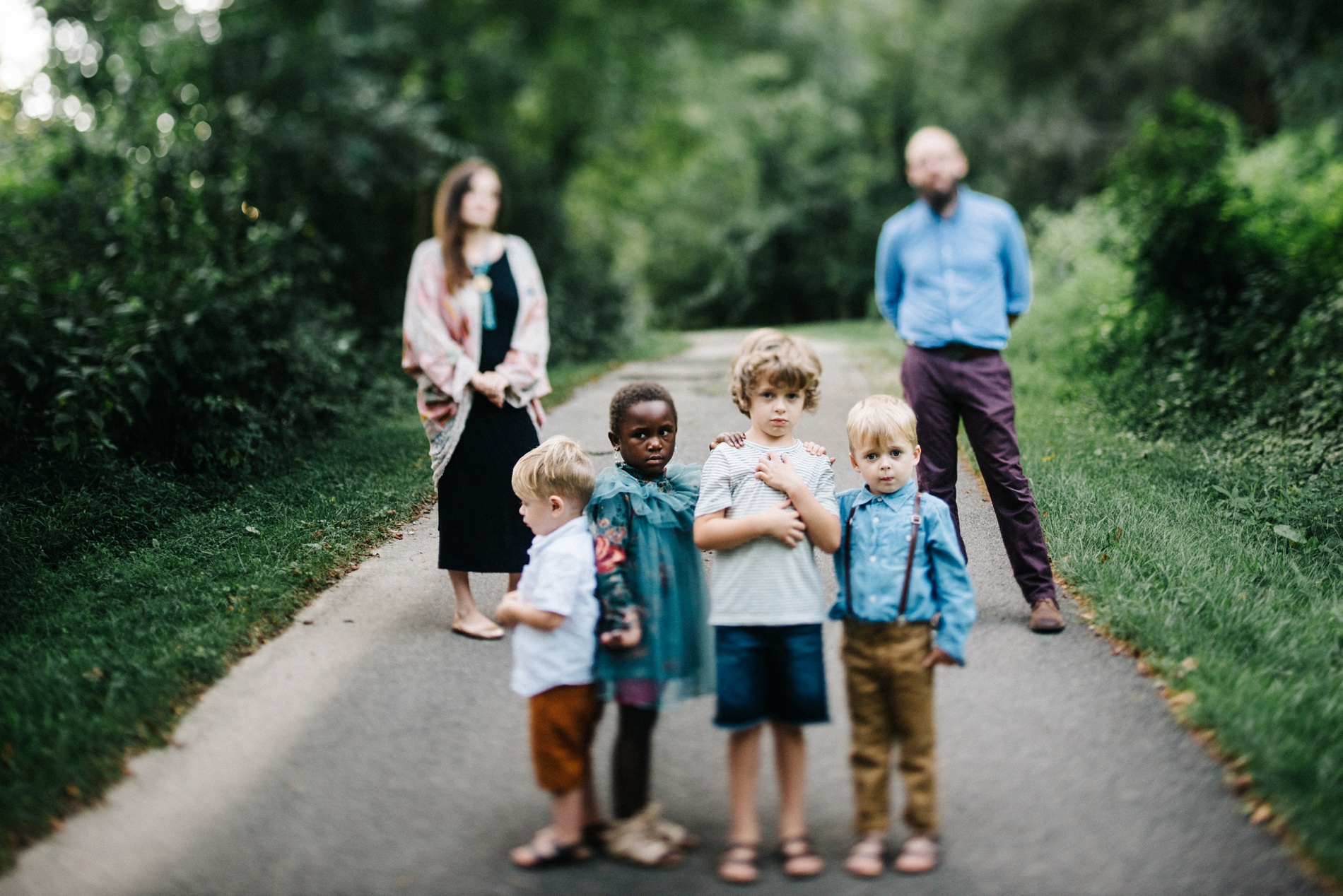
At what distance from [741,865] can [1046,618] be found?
87.6 inches

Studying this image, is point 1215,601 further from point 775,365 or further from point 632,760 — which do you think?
point 632,760

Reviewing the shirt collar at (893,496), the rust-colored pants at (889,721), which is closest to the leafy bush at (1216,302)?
the shirt collar at (893,496)

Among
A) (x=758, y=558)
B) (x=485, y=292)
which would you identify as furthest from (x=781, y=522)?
(x=485, y=292)

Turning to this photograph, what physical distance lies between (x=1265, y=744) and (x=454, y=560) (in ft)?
10.5

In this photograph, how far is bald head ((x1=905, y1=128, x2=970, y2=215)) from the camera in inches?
177

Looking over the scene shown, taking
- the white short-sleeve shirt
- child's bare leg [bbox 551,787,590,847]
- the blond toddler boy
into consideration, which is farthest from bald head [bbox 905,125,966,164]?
child's bare leg [bbox 551,787,590,847]

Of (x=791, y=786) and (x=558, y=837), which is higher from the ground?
(x=791, y=786)

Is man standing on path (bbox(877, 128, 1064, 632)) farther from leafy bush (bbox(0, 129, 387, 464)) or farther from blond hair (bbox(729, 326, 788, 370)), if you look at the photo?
leafy bush (bbox(0, 129, 387, 464))

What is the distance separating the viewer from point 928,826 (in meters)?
3.12

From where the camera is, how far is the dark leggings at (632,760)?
3193 mm

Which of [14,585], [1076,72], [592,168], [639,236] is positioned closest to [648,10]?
[592,168]

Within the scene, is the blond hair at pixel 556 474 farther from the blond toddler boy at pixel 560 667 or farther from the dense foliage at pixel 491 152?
the dense foliage at pixel 491 152

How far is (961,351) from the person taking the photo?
4.70 metres

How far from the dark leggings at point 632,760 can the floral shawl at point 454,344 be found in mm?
1892
